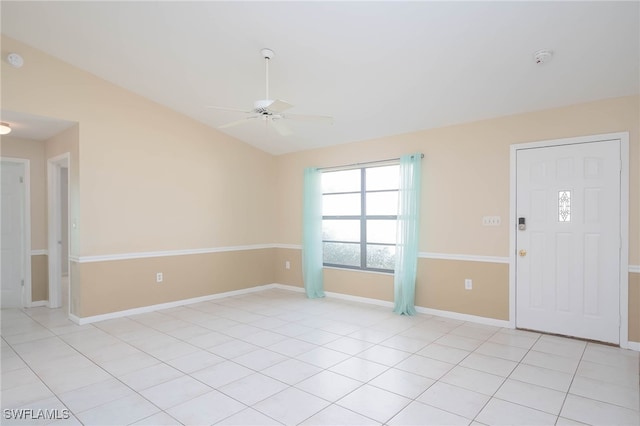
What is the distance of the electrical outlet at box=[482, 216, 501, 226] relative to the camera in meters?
4.33

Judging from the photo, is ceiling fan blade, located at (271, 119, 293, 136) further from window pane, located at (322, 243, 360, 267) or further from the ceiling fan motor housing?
window pane, located at (322, 243, 360, 267)

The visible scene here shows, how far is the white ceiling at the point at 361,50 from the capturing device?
2.84 m

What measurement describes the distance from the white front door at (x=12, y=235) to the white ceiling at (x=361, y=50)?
2.24 m

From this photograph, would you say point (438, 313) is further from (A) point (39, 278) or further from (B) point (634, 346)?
(A) point (39, 278)

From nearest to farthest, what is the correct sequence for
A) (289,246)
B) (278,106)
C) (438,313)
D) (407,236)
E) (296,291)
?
(278,106) < (438,313) < (407,236) < (296,291) < (289,246)

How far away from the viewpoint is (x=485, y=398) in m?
2.62

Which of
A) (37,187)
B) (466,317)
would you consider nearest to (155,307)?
(37,187)

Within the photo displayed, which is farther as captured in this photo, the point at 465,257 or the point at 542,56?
the point at 465,257

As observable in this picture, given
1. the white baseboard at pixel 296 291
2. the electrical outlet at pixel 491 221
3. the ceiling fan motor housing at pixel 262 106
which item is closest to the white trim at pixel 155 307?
the white baseboard at pixel 296 291

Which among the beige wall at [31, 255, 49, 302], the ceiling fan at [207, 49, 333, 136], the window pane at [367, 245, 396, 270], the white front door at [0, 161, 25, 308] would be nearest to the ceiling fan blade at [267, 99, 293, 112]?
the ceiling fan at [207, 49, 333, 136]

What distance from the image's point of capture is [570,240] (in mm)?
3883

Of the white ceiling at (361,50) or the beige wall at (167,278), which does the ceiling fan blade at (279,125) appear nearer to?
the white ceiling at (361,50)

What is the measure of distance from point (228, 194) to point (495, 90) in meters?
4.20

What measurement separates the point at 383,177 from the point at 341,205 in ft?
3.00
